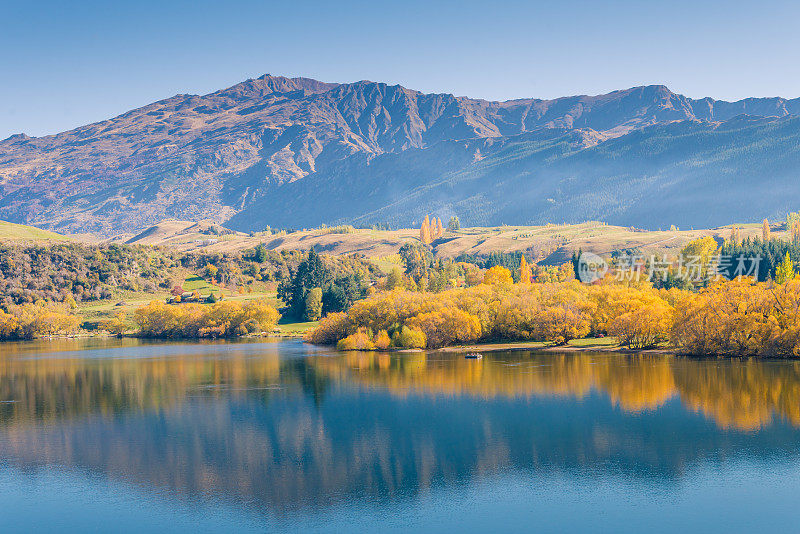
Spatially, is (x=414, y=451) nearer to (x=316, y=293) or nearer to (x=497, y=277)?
(x=497, y=277)

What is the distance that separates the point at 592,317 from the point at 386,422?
73.8 m

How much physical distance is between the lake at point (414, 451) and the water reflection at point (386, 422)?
26 centimetres

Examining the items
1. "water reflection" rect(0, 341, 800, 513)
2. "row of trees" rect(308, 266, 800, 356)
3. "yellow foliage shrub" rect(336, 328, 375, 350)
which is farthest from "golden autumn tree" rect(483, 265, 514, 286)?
"water reflection" rect(0, 341, 800, 513)

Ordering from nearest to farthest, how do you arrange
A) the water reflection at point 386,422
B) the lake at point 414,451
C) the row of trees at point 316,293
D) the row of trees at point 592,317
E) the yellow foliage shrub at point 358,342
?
the lake at point 414,451, the water reflection at point 386,422, the row of trees at point 592,317, the yellow foliage shrub at point 358,342, the row of trees at point 316,293

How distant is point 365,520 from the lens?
41625 mm

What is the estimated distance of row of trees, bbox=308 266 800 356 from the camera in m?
98.8

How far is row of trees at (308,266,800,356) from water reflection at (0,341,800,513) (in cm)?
702

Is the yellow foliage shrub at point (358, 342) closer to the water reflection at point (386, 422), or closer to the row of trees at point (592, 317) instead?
the row of trees at point (592, 317)

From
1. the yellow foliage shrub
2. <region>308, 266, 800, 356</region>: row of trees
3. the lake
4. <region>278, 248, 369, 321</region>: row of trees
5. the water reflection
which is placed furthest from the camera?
<region>278, 248, 369, 321</region>: row of trees

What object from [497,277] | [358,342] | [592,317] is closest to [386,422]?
[358,342]

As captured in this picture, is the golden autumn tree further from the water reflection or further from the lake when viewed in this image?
the lake

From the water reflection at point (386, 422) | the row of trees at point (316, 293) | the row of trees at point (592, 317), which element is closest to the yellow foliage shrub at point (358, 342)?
the row of trees at point (592, 317)

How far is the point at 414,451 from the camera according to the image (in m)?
55.3

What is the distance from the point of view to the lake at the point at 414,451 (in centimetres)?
4250
